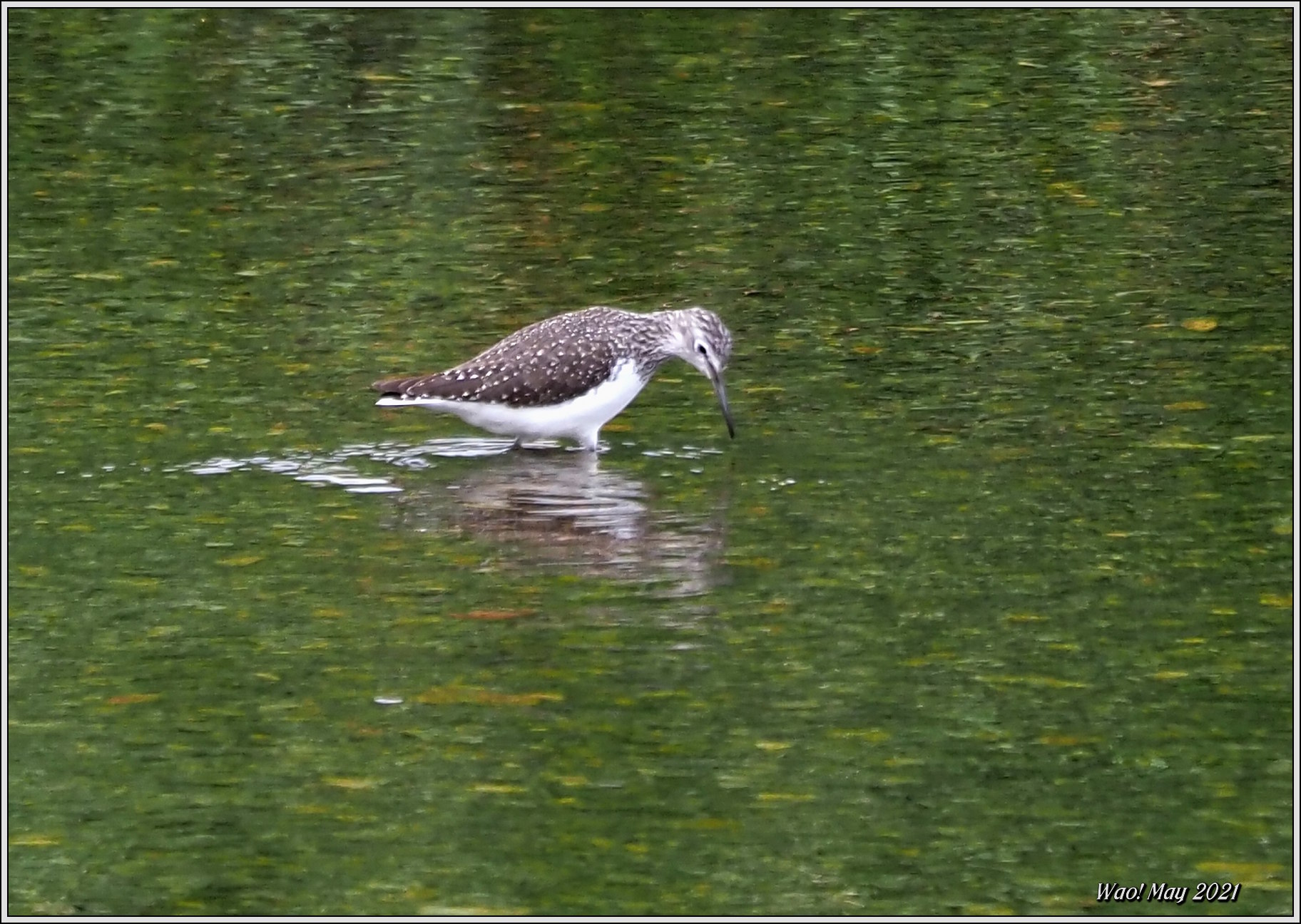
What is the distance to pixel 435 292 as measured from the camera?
45.7ft

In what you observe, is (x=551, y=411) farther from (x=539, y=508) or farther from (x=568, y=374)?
(x=539, y=508)

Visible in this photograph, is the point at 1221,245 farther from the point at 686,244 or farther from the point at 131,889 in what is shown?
the point at 131,889

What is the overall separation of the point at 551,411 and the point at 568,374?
0.68ft

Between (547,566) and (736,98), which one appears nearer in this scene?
(547,566)

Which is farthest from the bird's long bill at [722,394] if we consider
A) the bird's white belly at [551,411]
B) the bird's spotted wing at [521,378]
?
the bird's spotted wing at [521,378]

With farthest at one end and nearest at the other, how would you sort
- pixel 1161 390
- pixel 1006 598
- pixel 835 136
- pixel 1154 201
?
1. pixel 835 136
2. pixel 1154 201
3. pixel 1161 390
4. pixel 1006 598

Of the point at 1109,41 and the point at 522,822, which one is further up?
the point at 1109,41

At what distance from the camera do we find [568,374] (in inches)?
452

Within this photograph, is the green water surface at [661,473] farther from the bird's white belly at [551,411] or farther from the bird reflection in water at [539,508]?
the bird's white belly at [551,411]

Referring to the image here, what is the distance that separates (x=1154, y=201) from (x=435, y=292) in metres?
4.80

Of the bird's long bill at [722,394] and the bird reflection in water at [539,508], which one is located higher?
the bird's long bill at [722,394]

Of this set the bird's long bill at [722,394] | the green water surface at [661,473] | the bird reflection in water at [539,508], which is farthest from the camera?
the bird's long bill at [722,394]

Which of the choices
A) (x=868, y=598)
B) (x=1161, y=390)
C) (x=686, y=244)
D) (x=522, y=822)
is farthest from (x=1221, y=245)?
(x=522, y=822)

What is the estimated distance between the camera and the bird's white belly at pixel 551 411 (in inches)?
448
